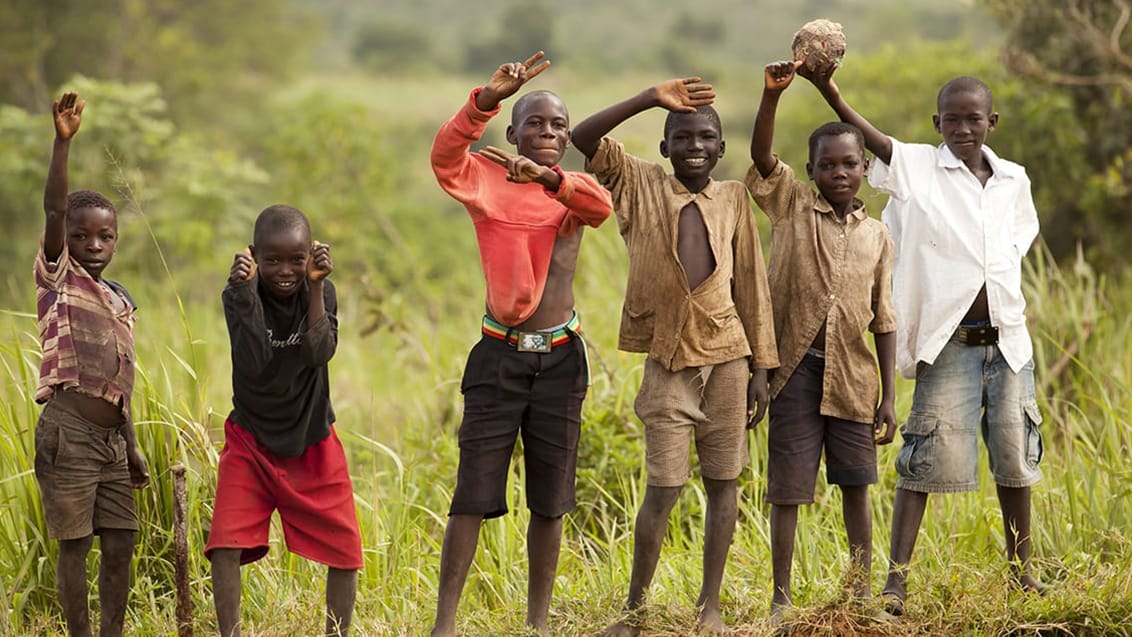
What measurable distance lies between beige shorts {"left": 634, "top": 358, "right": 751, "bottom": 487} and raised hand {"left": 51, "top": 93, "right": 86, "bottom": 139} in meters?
1.93

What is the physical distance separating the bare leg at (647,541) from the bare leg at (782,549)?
37 centimetres

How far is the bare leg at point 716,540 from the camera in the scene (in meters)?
4.14

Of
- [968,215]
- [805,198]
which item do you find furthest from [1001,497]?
[805,198]

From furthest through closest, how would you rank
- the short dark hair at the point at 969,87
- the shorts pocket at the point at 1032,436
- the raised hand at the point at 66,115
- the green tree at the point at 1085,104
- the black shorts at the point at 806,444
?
the green tree at the point at 1085,104
the shorts pocket at the point at 1032,436
the short dark hair at the point at 969,87
the black shorts at the point at 806,444
the raised hand at the point at 66,115

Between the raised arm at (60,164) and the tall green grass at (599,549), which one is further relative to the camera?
the tall green grass at (599,549)

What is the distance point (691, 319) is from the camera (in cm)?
405

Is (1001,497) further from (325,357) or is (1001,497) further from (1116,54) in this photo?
(1116,54)

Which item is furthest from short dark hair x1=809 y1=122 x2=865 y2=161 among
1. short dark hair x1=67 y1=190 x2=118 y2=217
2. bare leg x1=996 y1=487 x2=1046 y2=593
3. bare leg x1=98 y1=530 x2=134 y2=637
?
bare leg x1=98 y1=530 x2=134 y2=637

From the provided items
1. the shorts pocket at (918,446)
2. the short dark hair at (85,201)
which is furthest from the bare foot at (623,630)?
the short dark hair at (85,201)

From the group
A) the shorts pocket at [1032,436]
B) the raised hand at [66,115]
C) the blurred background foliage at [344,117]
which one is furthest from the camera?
the blurred background foliage at [344,117]

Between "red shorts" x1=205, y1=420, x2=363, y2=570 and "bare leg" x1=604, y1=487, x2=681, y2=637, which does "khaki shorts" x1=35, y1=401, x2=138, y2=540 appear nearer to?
A: "red shorts" x1=205, y1=420, x2=363, y2=570

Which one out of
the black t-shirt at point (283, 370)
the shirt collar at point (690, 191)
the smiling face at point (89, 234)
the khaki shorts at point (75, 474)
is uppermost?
the shirt collar at point (690, 191)

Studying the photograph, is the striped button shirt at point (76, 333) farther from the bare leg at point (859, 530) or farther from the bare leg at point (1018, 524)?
the bare leg at point (1018, 524)

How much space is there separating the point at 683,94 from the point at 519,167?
22.0 inches
